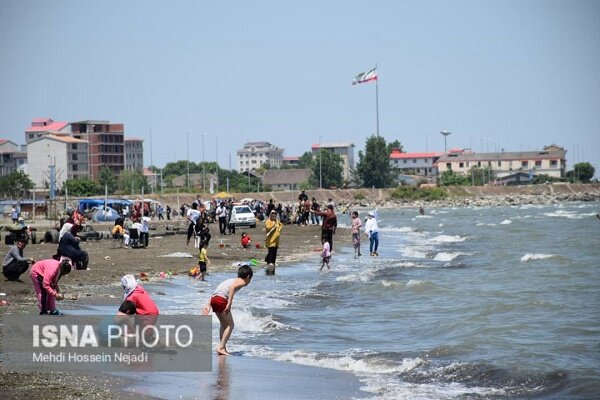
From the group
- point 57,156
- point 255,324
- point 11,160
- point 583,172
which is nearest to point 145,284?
point 255,324

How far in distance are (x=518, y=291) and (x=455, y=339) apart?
736cm

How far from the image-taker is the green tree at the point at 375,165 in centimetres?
15475

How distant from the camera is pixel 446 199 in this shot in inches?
5974

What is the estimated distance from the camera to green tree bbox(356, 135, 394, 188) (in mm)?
154750

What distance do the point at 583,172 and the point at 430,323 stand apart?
181 metres

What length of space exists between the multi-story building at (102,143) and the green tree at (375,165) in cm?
4015

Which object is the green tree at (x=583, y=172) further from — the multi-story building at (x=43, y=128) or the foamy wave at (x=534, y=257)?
the foamy wave at (x=534, y=257)

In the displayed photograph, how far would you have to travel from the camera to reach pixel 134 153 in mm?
182250

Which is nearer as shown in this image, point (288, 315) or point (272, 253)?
point (288, 315)

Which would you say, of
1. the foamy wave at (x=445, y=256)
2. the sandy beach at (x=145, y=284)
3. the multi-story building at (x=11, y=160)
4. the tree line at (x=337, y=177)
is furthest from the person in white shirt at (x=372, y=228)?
the multi-story building at (x=11, y=160)

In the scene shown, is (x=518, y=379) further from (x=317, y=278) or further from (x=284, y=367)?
(x=317, y=278)

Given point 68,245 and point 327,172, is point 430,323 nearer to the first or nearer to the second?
point 68,245

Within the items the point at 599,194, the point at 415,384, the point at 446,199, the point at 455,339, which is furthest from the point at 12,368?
the point at 599,194

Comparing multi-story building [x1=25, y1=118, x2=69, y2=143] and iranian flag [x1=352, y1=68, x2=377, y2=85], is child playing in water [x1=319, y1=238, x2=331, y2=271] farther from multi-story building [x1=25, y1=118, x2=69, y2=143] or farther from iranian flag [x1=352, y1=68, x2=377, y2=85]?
multi-story building [x1=25, y1=118, x2=69, y2=143]
